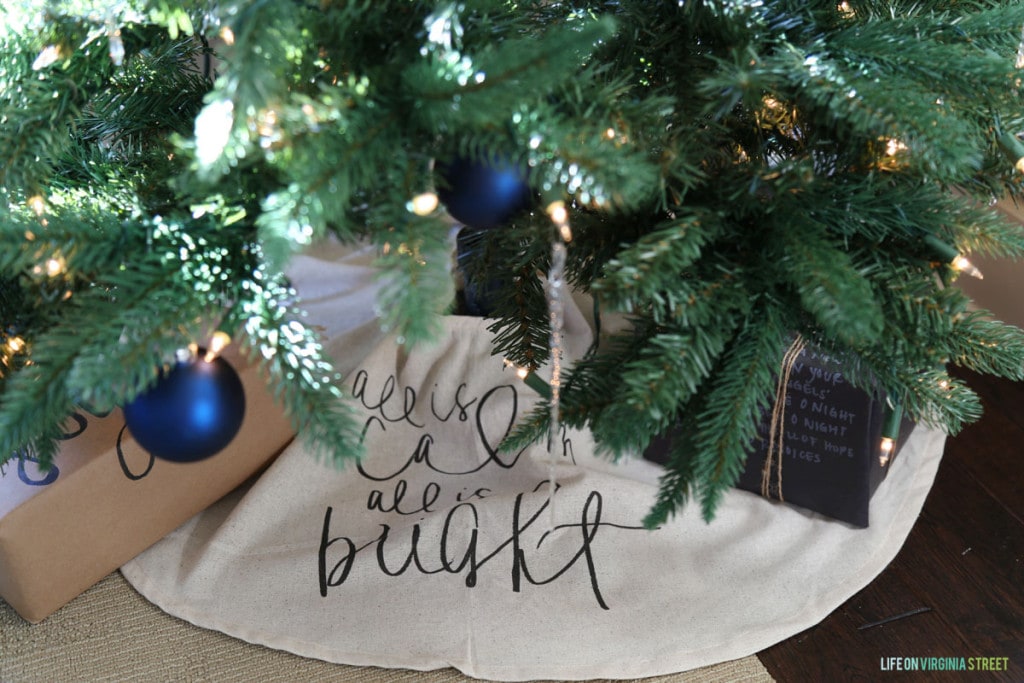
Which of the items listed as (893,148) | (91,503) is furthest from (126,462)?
(893,148)

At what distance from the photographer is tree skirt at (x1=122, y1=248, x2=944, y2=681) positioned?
84cm

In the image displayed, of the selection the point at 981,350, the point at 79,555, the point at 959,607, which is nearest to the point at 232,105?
the point at 981,350

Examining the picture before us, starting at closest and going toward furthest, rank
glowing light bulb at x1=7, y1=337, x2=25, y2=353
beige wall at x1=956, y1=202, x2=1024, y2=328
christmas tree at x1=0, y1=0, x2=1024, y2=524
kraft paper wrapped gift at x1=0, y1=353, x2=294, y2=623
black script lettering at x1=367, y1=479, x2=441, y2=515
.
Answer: christmas tree at x1=0, y1=0, x2=1024, y2=524
glowing light bulb at x1=7, y1=337, x2=25, y2=353
kraft paper wrapped gift at x1=0, y1=353, x2=294, y2=623
black script lettering at x1=367, y1=479, x2=441, y2=515
beige wall at x1=956, y1=202, x2=1024, y2=328

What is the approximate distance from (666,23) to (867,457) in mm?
563

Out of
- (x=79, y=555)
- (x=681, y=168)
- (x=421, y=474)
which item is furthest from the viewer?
(x=421, y=474)

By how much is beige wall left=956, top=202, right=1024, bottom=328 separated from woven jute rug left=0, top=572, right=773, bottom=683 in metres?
0.67

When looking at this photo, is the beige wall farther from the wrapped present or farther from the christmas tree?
the christmas tree

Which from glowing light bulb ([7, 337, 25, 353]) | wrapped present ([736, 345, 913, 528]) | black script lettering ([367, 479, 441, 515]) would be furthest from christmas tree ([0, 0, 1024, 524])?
black script lettering ([367, 479, 441, 515])

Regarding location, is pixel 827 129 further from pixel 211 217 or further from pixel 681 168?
pixel 211 217

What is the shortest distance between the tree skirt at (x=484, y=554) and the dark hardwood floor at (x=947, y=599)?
2cm

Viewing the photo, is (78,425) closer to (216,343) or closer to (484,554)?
(484,554)

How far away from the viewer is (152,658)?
833mm

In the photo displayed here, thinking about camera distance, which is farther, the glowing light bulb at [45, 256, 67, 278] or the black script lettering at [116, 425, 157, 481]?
the black script lettering at [116, 425, 157, 481]

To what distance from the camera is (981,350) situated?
482 millimetres
